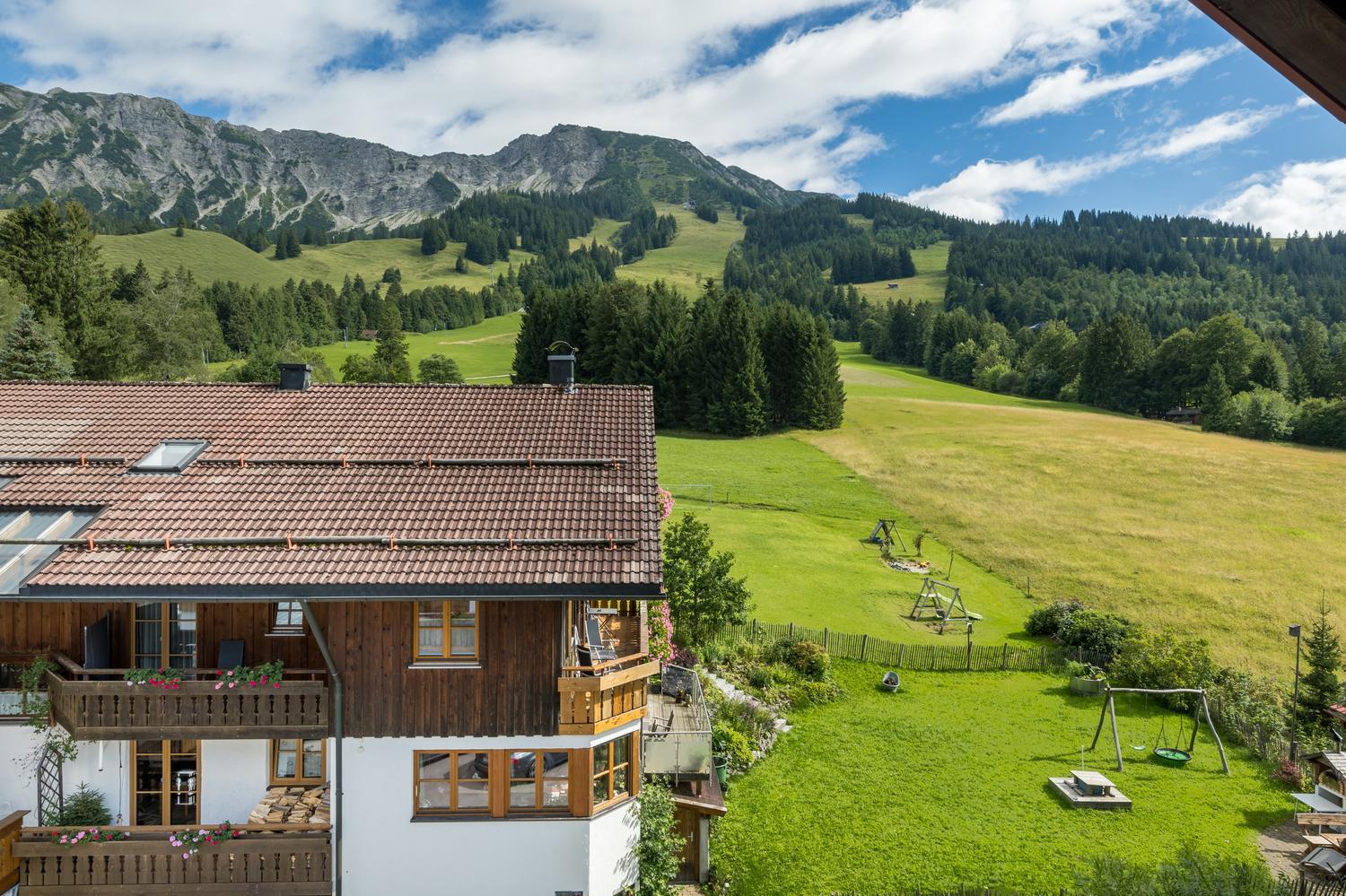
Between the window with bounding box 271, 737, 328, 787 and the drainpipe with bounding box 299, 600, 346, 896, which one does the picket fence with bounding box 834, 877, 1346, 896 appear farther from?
the window with bounding box 271, 737, 328, 787

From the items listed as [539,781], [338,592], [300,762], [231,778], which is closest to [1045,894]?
[539,781]

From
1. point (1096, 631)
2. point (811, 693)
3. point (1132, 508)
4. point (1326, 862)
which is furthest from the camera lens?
point (1132, 508)

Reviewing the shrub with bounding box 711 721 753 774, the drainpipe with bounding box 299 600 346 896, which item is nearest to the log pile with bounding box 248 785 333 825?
the drainpipe with bounding box 299 600 346 896

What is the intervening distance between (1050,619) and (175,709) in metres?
34.0

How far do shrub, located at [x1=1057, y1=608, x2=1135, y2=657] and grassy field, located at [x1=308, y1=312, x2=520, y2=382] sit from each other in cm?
7744

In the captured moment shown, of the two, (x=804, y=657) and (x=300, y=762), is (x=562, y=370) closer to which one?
(x=300, y=762)

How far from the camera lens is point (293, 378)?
21.2 metres

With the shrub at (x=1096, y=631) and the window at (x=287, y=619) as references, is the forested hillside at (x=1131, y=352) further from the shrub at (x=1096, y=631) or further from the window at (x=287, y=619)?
the window at (x=287, y=619)

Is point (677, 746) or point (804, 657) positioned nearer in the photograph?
point (677, 746)

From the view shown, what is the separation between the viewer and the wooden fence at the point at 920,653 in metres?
33.1

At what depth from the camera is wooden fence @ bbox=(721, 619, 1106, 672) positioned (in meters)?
33.1

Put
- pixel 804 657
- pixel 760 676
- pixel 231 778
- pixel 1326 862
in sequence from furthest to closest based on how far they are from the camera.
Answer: pixel 804 657
pixel 760 676
pixel 1326 862
pixel 231 778

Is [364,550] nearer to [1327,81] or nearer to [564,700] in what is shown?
[564,700]

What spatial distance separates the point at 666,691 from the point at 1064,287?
7791 inches
